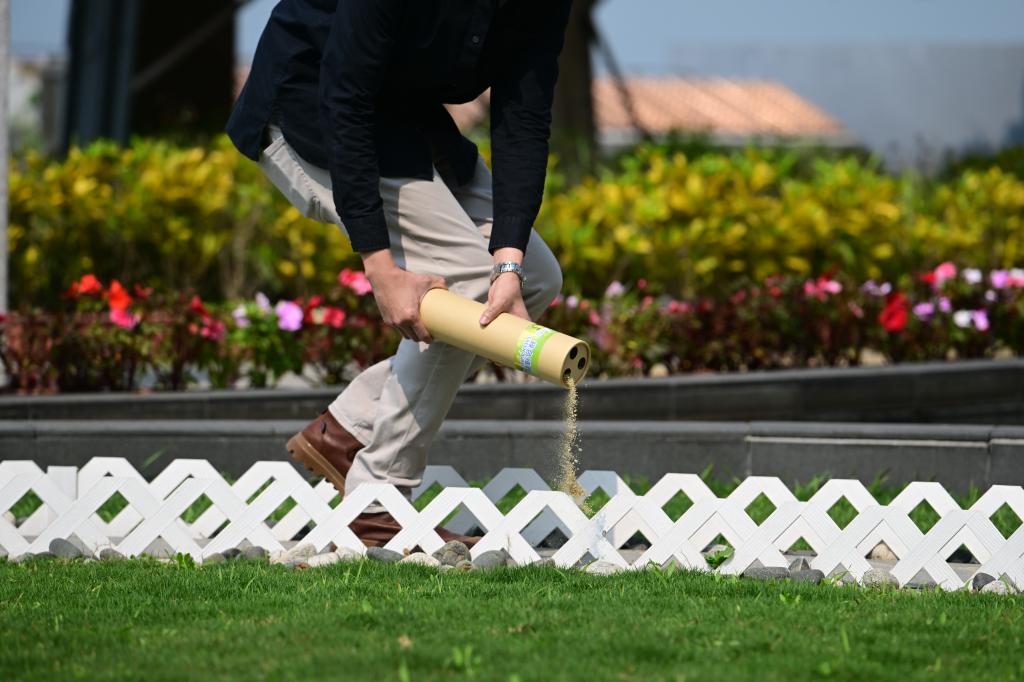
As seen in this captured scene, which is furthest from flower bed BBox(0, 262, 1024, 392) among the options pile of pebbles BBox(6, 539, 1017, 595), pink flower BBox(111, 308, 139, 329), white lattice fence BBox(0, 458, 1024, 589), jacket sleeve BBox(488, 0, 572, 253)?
jacket sleeve BBox(488, 0, 572, 253)

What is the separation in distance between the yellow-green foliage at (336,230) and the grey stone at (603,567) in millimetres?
3785

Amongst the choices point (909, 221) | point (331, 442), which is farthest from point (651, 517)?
point (909, 221)

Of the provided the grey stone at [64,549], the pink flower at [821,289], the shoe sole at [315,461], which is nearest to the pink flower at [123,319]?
the shoe sole at [315,461]

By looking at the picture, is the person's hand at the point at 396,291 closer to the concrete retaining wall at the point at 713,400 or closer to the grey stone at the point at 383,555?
the grey stone at the point at 383,555

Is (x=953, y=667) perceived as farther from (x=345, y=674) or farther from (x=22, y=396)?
(x=22, y=396)

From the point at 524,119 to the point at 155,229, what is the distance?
4365 mm

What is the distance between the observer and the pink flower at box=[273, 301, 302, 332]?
5.66 meters

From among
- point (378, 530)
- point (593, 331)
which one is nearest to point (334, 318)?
point (593, 331)

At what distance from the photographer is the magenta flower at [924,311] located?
6.39 m

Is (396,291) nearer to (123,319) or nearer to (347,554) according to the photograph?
(347,554)

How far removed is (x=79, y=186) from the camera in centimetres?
721

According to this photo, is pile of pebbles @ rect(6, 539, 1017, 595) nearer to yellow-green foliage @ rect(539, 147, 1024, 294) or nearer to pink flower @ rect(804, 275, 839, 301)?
pink flower @ rect(804, 275, 839, 301)

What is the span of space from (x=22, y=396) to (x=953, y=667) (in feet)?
12.5

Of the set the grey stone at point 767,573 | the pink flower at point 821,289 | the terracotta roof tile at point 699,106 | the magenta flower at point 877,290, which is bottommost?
the terracotta roof tile at point 699,106
